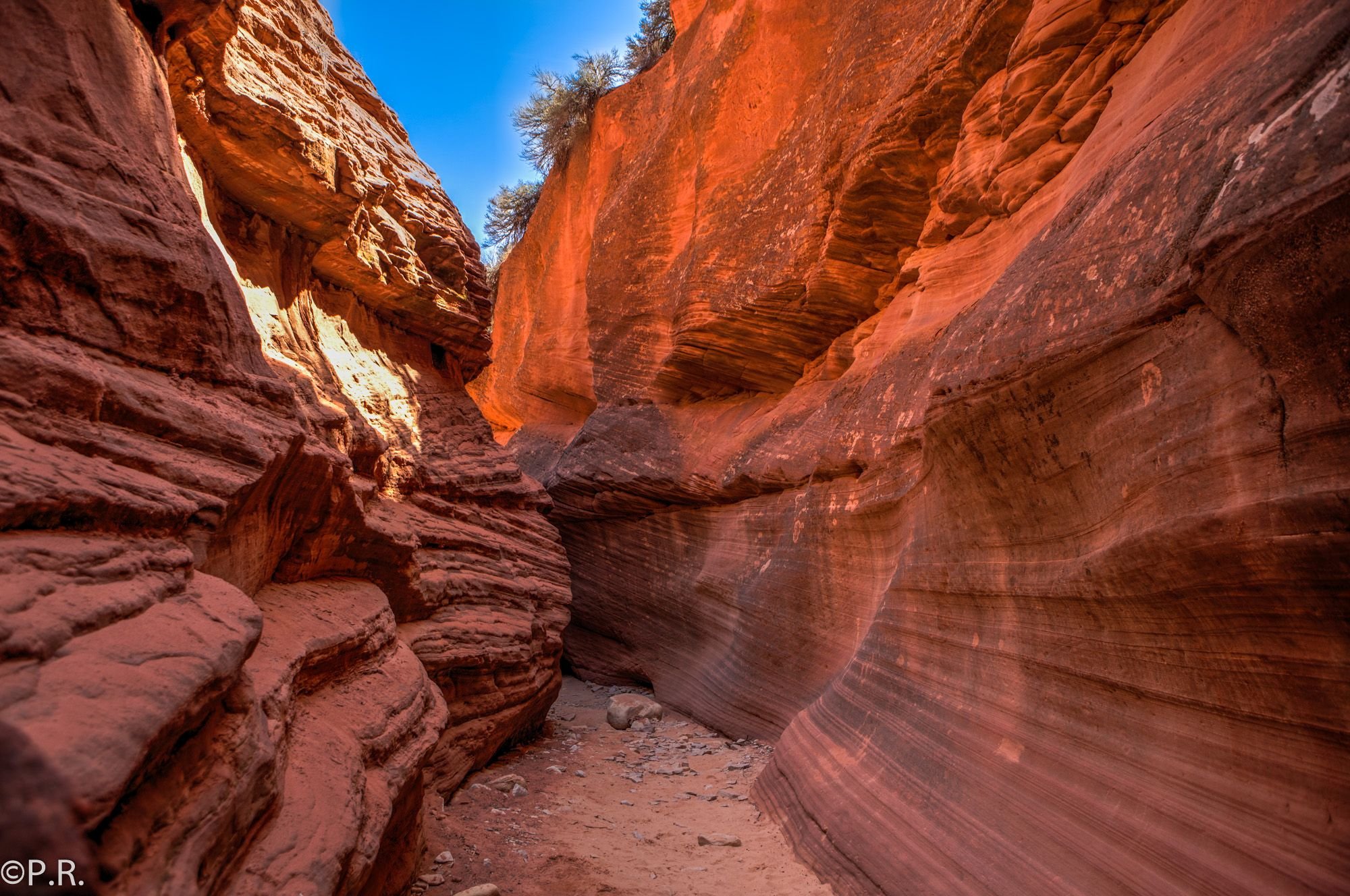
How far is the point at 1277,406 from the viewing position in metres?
2.37

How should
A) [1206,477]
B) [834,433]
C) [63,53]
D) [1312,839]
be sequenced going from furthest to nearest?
[834,433]
[63,53]
[1206,477]
[1312,839]

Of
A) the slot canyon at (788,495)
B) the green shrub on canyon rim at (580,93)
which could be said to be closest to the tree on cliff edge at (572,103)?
the green shrub on canyon rim at (580,93)

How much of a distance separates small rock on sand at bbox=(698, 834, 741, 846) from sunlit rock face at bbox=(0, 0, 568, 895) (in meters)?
1.83

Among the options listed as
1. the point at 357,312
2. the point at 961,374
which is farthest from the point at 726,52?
the point at 961,374

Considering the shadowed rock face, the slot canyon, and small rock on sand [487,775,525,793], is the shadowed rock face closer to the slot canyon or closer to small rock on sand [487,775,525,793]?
the slot canyon

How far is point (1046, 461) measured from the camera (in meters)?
3.52

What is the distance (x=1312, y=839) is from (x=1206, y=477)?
1.17 m

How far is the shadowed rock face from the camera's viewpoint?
7.69 feet

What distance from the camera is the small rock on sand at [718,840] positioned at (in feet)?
15.3

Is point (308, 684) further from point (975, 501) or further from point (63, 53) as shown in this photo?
point (975, 501)

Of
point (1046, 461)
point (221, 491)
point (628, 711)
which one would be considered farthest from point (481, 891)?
point (628, 711)

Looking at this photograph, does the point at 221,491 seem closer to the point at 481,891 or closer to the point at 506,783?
the point at 481,891

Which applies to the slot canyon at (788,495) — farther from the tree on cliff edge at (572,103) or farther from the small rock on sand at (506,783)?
the tree on cliff edge at (572,103)

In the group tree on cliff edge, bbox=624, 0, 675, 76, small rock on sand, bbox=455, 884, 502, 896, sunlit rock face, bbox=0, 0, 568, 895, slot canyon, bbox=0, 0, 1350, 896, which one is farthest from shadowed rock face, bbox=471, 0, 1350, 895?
tree on cliff edge, bbox=624, 0, 675, 76
